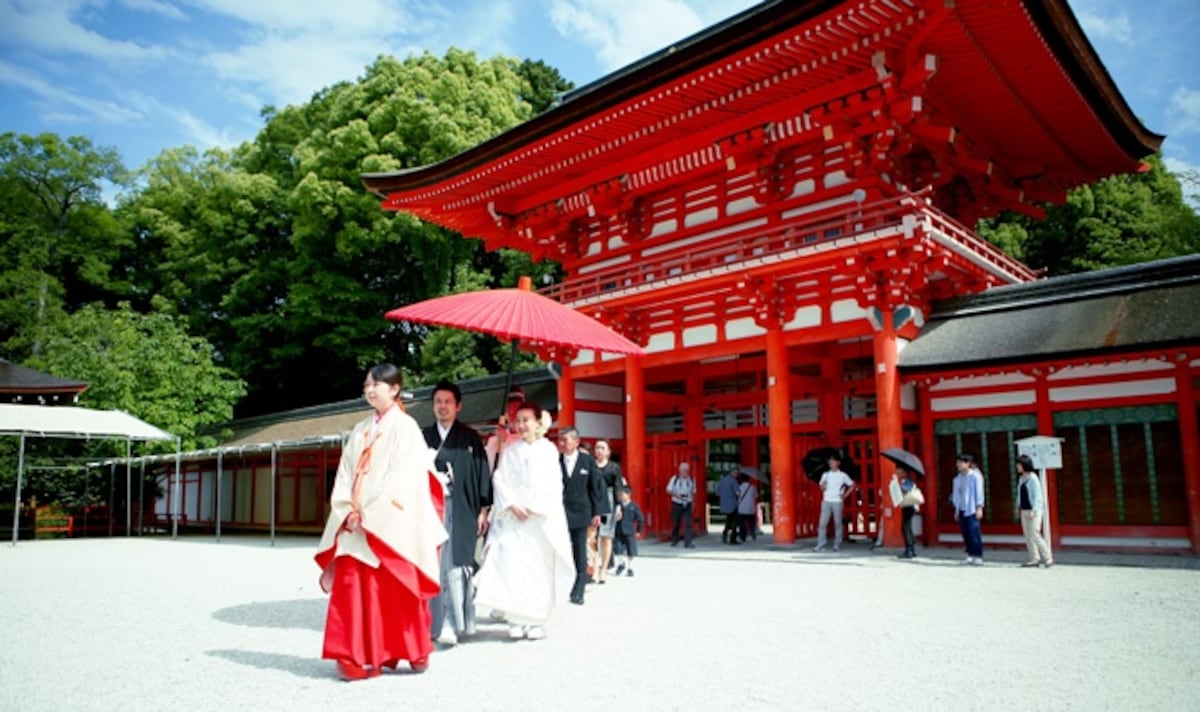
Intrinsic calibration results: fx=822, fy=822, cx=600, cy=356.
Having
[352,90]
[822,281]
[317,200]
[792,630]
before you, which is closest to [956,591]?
[792,630]

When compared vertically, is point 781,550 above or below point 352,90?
below

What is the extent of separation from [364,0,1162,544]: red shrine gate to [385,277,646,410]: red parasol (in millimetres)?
6678

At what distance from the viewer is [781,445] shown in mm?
13266

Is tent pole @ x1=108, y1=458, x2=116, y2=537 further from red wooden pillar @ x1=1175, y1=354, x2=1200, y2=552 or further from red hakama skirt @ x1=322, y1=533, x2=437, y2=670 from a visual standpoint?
red wooden pillar @ x1=1175, y1=354, x2=1200, y2=552

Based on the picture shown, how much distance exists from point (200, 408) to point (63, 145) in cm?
1419

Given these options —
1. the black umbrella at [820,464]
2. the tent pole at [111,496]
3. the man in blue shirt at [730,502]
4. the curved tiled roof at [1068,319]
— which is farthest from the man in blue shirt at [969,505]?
the tent pole at [111,496]

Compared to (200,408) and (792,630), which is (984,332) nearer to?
(792,630)

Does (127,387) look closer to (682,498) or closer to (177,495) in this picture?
(177,495)

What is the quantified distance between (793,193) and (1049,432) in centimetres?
547

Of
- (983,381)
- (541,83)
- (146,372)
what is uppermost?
(541,83)

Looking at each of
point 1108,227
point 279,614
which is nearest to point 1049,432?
point 279,614

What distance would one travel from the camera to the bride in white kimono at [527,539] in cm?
555

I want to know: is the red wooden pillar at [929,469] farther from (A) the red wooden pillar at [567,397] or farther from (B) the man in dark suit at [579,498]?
(A) the red wooden pillar at [567,397]

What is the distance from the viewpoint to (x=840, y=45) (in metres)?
11.6
